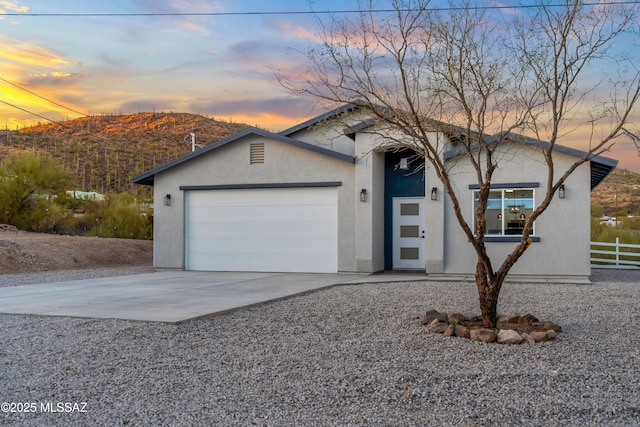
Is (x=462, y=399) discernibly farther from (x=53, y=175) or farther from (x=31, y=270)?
(x=53, y=175)

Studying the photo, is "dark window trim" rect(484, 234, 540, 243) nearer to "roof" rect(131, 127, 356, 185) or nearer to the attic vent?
"roof" rect(131, 127, 356, 185)

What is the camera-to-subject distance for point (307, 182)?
16.8 meters

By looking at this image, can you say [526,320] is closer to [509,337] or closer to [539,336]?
[539,336]

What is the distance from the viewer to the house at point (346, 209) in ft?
48.4

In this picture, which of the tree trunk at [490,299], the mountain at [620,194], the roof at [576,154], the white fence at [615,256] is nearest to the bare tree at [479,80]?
the tree trunk at [490,299]

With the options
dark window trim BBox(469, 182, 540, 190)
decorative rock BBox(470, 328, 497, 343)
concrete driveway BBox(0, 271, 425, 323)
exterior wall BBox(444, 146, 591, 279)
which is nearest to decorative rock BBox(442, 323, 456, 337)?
decorative rock BBox(470, 328, 497, 343)

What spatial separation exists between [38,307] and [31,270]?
8.91m

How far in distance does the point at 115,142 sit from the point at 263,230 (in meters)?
45.2

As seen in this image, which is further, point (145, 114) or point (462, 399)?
point (145, 114)

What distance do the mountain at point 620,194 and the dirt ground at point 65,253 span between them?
3841 centimetres

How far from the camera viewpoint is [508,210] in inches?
593

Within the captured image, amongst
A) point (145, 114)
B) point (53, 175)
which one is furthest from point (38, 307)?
point (145, 114)

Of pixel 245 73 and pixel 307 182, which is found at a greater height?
pixel 245 73

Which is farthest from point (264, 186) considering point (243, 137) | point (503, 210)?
point (503, 210)
